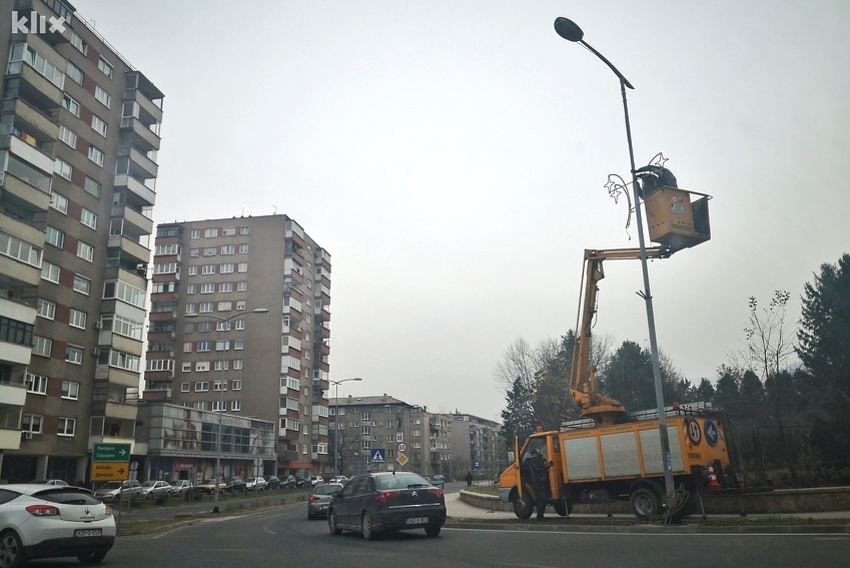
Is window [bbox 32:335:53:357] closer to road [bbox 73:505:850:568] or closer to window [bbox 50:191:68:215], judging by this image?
window [bbox 50:191:68:215]

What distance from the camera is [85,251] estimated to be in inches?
1913

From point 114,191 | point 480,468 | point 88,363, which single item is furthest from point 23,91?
point 480,468

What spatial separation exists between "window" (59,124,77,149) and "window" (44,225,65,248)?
6.43 meters

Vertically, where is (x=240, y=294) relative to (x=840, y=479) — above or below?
above

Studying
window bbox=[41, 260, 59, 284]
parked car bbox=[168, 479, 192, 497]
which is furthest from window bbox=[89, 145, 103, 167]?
parked car bbox=[168, 479, 192, 497]

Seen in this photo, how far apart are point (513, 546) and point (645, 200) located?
1021 centimetres

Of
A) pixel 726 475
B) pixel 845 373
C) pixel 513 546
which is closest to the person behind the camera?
pixel 513 546

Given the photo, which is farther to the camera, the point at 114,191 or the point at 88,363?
the point at 114,191

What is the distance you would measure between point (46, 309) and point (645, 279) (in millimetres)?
40822

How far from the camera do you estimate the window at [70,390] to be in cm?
4516

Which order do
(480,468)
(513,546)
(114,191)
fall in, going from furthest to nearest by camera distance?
(480,468)
(114,191)
(513,546)

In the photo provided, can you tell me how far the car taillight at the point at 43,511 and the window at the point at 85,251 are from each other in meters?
41.5

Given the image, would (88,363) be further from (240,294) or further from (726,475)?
(726,475)

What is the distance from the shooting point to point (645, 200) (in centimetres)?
1838
